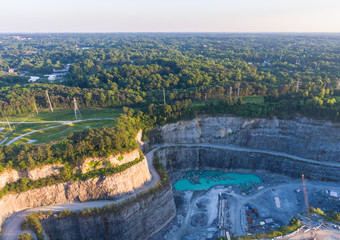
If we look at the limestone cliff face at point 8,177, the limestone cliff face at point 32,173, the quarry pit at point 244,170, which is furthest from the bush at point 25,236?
the quarry pit at point 244,170

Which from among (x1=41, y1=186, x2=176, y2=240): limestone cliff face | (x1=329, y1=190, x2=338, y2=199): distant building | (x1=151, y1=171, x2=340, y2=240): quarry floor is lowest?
(x1=151, y1=171, x2=340, y2=240): quarry floor

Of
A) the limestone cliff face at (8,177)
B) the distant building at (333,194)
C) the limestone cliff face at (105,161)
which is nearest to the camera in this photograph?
the limestone cliff face at (8,177)

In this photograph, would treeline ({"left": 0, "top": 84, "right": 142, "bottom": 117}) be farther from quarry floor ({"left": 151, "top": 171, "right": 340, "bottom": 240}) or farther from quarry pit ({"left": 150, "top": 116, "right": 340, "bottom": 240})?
quarry floor ({"left": 151, "top": 171, "right": 340, "bottom": 240})

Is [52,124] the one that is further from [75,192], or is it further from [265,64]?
[265,64]

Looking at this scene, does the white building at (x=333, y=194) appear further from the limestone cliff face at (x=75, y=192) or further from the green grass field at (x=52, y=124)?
the green grass field at (x=52, y=124)

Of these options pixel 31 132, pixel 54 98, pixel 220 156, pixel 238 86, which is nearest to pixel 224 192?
pixel 220 156

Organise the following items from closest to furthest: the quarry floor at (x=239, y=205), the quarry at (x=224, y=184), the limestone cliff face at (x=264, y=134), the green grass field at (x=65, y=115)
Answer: the quarry at (x=224, y=184) → the quarry floor at (x=239, y=205) → the limestone cliff face at (x=264, y=134) → the green grass field at (x=65, y=115)

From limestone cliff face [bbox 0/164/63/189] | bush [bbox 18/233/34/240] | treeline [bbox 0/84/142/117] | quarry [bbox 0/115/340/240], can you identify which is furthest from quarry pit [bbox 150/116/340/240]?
limestone cliff face [bbox 0/164/63/189]
